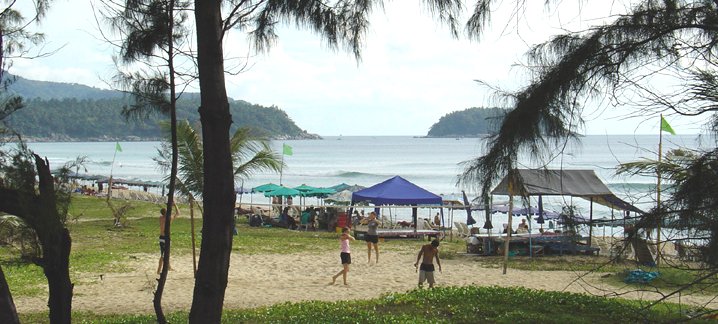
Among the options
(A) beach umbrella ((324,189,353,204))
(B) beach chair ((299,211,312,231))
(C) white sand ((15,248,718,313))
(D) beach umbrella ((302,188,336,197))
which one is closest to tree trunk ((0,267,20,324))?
(C) white sand ((15,248,718,313))

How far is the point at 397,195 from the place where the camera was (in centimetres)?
2433

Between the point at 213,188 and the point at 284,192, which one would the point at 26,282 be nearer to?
the point at 213,188

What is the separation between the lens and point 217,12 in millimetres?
5445

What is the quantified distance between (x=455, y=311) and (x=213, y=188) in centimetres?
391

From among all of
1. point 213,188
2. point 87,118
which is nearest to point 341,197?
point 213,188

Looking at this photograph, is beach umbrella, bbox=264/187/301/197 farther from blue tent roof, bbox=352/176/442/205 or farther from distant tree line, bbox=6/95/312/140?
distant tree line, bbox=6/95/312/140

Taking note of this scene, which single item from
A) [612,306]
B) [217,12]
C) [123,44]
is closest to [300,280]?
[612,306]

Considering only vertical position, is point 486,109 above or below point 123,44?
below

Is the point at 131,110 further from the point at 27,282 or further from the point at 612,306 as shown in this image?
the point at 27,282

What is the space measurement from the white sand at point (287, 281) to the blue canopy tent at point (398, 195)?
5.22 meters

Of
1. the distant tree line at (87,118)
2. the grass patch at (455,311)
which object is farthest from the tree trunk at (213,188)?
the distant tree line at (87,118)

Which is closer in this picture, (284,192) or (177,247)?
(177,247)

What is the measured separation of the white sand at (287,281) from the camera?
1110 centimetres

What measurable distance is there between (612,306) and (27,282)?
908cm
